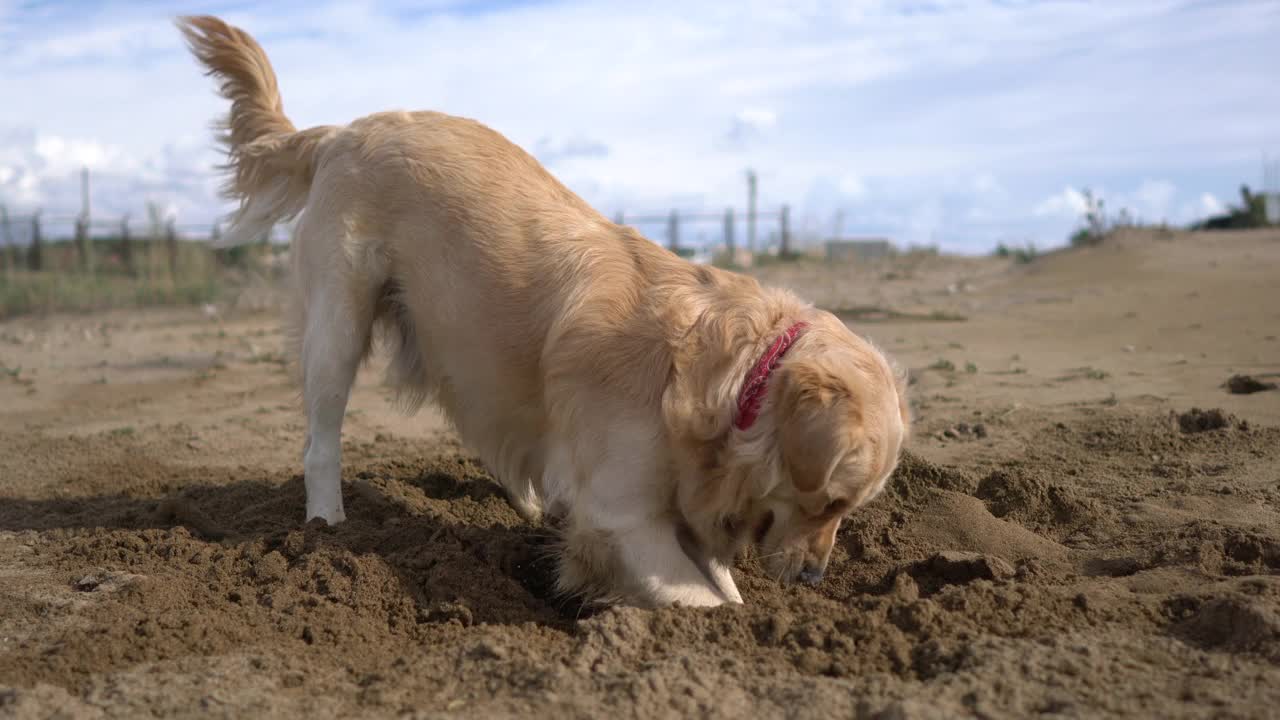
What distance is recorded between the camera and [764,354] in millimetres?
4023

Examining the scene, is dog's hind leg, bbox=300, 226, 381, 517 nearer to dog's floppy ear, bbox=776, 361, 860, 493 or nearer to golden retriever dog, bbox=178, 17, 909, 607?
golden retriever dog, bbox=178, 17, 909, 607

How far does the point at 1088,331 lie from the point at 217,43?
8.94 meters

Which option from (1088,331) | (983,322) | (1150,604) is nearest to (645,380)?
(1150,604)

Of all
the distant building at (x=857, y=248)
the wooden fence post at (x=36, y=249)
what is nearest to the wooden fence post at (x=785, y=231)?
the distant building at (x=857, y=248)

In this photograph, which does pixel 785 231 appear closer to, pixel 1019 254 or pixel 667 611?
pixel 1019 254

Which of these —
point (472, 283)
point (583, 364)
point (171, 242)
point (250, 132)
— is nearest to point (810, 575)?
point (583, 364)

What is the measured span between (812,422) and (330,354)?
8.97ft

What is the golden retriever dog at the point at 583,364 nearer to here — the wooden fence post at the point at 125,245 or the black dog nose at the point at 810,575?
the black dog nose at the point at 810,575

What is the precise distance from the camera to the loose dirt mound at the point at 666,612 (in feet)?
10.5

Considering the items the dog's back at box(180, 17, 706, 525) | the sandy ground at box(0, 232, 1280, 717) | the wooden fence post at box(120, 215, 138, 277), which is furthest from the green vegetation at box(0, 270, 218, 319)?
the dog's back at box(180, 17, 706, 525)

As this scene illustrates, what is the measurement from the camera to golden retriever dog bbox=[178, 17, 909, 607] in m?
3.93

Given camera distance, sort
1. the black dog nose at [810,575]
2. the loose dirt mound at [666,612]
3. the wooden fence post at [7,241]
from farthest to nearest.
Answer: the wooden fence post at [7,241]
the black dog nose at [810,575]
the loose dirt mound at [666,612]

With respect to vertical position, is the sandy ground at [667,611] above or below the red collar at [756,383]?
below

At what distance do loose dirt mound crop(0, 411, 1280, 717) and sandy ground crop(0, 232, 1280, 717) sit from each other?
0.01 meters
